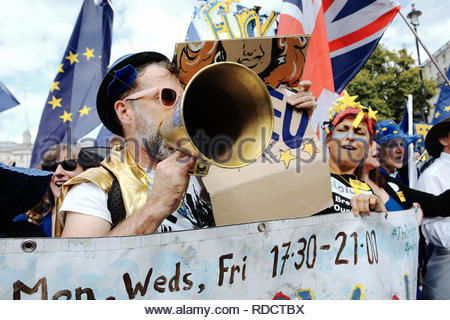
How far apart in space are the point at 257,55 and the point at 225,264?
3.39 feet

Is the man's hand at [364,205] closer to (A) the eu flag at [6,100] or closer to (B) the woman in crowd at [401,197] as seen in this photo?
(B) the woman in crowd at [401,197]

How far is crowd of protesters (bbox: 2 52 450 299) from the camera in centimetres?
139

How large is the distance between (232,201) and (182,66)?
70 cm

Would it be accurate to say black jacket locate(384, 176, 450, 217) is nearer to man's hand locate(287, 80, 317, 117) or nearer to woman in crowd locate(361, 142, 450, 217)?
woman in crowd locate(361, 142, 450, 217)

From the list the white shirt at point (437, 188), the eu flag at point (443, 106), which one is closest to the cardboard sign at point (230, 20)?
the white shirt at point (437, 188)

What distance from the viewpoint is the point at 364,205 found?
1.85 metres

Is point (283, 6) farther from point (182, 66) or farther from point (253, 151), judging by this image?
point (253, 151)

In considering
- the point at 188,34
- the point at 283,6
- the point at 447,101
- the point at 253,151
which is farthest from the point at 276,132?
the point at 447,101

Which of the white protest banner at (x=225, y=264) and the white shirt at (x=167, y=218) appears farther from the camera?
the white shirt at (x=167, y=218)

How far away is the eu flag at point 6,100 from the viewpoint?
4347 mm

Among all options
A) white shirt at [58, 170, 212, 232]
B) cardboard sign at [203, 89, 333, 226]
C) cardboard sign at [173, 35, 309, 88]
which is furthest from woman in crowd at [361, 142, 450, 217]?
white shirt at [58, 170, 212, 232]

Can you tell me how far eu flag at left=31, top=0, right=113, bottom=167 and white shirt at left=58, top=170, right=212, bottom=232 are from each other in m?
2.86

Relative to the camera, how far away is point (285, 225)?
151 centimetres

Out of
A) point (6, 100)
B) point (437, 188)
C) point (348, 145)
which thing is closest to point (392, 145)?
point (437, 188)
